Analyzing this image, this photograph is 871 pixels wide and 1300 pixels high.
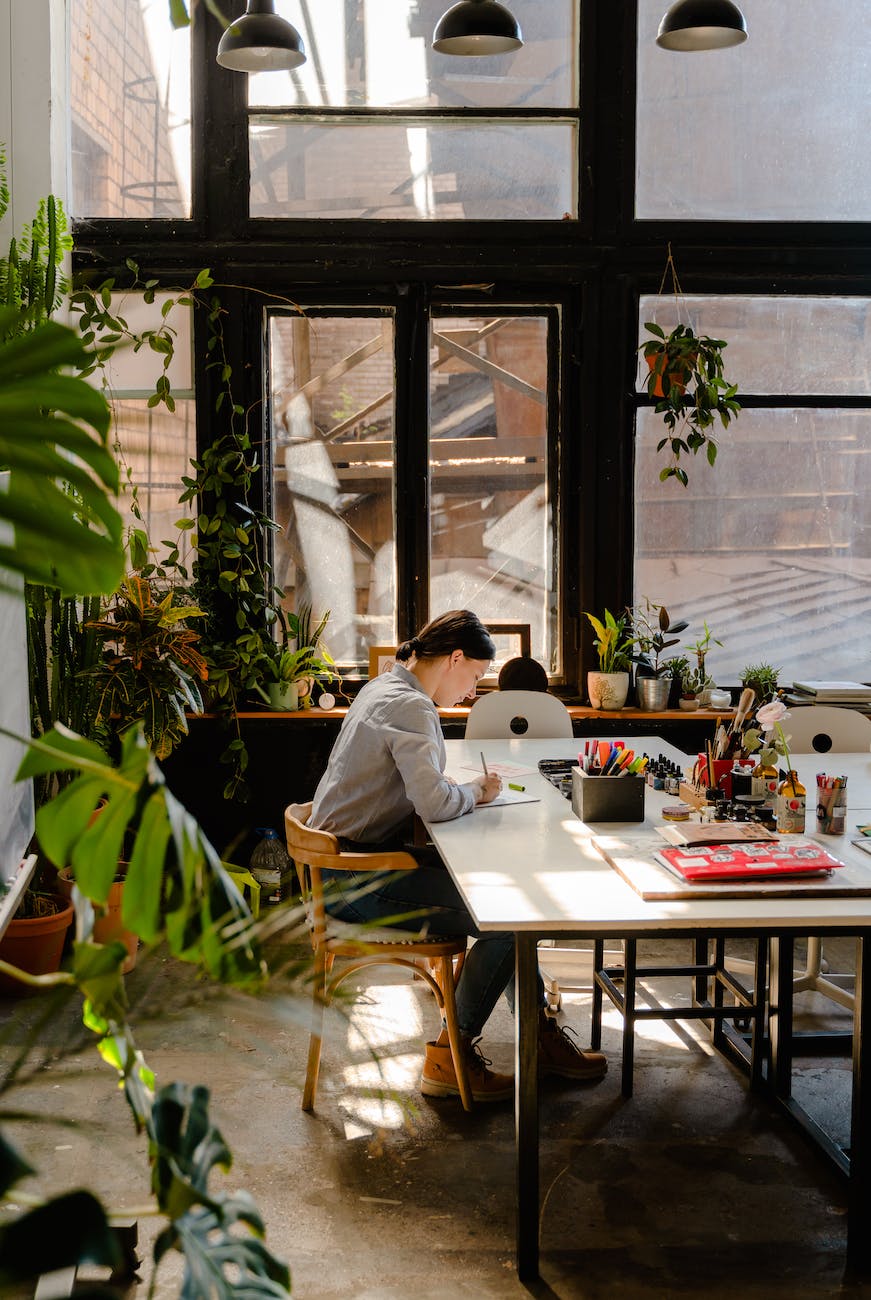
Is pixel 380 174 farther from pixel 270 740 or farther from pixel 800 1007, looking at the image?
pixel 800 1007

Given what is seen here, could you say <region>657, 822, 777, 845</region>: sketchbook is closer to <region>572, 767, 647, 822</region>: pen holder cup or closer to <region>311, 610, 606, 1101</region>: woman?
<region>572, 767, 647, 822</region>: pen holder cup

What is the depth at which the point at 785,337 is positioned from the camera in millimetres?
5859

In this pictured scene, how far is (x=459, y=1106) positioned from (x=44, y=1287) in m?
1.37

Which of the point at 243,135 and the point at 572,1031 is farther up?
the point at 243,135

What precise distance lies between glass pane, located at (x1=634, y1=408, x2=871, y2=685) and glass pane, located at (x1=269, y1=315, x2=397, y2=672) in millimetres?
1174

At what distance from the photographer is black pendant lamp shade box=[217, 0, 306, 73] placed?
4410mm

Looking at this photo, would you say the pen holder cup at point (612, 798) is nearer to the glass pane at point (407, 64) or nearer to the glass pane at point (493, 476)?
the glass pane at point (493, 476)

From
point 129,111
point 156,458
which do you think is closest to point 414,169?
point 129,111

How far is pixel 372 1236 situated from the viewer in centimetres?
293

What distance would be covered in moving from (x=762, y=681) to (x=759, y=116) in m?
2.49

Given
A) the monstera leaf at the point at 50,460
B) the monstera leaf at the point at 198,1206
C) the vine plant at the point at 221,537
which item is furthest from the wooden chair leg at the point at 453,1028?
the monstera leaf at the point at 50,460

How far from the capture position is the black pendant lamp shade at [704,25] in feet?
13.4

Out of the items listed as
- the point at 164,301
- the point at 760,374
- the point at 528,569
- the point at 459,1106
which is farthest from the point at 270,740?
the point at 760,374

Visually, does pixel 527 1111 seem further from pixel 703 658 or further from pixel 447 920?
pixel 703 658
